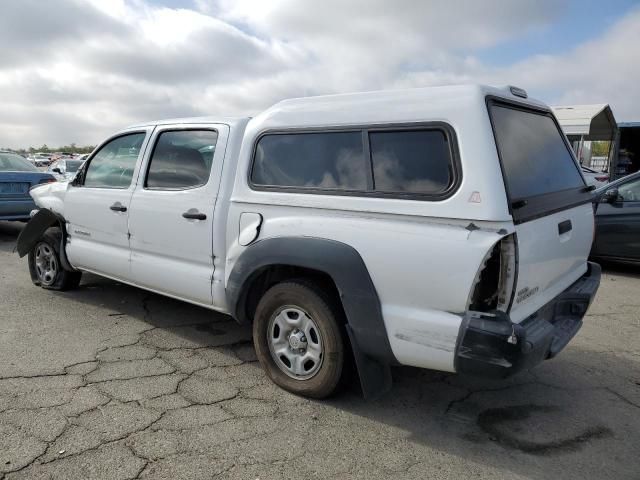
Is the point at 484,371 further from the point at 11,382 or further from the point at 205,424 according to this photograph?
the point at 11,382

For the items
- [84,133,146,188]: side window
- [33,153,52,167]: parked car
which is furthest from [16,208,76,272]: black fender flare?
[33,153,52,167]: parked car

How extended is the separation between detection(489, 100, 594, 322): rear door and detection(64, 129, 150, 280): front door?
3081 mm

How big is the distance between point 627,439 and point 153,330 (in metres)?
3.73

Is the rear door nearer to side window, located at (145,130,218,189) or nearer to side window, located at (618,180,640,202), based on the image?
side window, located at (145,130,218,189)

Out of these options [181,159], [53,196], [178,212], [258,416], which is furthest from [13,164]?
[258,416]

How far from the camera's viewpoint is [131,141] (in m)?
4.87

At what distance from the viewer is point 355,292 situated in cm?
309

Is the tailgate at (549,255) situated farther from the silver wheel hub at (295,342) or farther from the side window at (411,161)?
the silver wheel hub at (295,342)

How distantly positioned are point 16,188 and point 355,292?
27.1ft

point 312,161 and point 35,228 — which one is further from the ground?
point 312,161

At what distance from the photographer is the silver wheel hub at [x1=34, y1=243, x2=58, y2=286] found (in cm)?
578

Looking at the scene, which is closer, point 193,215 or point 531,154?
point 531,154

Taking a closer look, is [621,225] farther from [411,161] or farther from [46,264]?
[46,264]

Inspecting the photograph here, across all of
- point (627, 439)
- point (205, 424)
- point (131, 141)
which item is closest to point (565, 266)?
point (627, 439)
